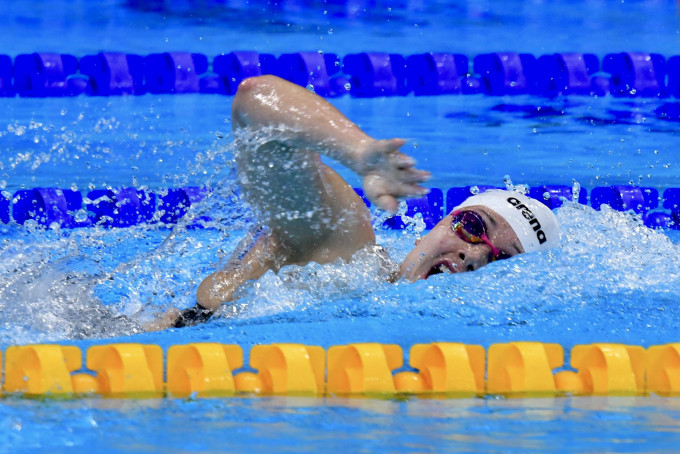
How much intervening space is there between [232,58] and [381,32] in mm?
1304

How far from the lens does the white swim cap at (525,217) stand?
267 cm

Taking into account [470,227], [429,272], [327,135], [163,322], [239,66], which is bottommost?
[163,322]

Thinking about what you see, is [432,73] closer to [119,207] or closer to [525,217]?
[119,207]

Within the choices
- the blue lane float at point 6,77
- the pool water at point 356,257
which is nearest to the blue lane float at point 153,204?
the pool water at point 356,257

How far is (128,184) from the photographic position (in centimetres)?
475

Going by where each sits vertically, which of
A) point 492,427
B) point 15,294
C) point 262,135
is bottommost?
point 492,427

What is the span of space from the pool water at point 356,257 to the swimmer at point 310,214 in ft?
0.18

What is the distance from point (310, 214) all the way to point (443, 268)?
430mm

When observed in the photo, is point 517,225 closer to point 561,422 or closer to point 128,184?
point 561,422

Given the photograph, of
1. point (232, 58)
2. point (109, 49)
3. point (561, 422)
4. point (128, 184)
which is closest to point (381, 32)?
point (232, 58)

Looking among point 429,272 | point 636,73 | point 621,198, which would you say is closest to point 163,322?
point 429,272

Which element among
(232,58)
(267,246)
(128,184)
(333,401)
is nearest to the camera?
(333,401)

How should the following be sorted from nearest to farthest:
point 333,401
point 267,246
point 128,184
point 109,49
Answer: point 333,401 → point 267,246 → point 128,184 → point 109,49

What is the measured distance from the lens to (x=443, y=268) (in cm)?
261
